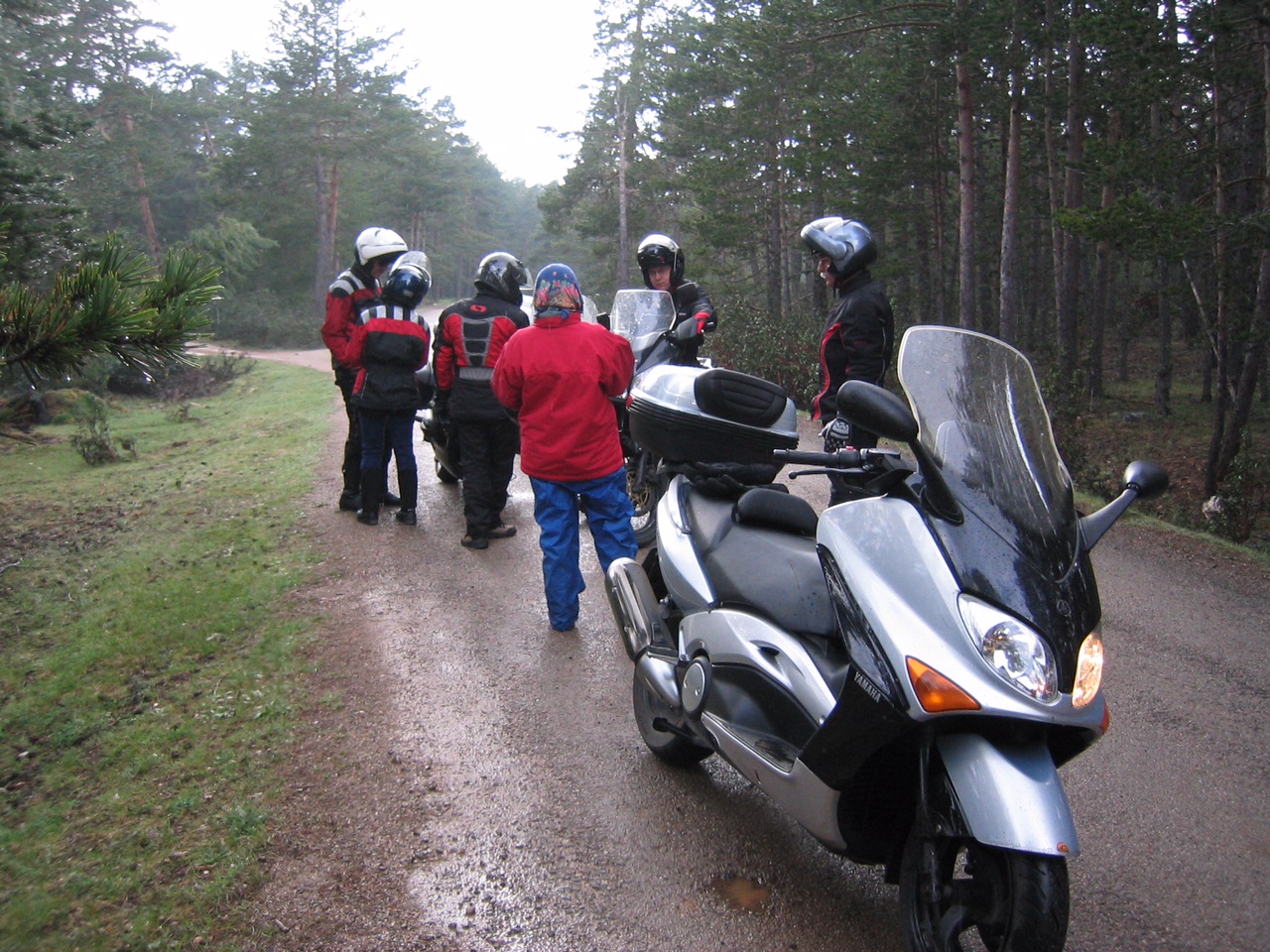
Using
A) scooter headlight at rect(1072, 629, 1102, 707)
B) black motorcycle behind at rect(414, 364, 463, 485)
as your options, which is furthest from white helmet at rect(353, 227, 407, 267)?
scooter headlight at rect(1072, 629, 1102, 707)

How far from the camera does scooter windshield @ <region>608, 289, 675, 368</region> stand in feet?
23.8

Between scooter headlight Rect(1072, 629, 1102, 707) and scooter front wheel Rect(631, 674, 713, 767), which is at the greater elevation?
scooter headlight Rect(1072, 629, 1102, 707)

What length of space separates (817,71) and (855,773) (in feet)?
78.5

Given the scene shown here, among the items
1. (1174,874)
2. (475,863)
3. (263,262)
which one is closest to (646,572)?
(475,863)

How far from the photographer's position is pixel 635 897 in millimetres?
3346

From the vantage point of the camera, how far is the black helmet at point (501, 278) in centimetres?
756

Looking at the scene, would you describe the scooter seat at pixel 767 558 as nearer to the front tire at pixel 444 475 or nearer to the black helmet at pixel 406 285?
the black helmet at pixel 406 285

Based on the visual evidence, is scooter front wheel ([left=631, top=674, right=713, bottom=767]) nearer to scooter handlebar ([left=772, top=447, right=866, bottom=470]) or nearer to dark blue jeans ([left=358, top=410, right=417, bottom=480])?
scooter handlebar ([left=772, top=447, right=866, bottom=470])

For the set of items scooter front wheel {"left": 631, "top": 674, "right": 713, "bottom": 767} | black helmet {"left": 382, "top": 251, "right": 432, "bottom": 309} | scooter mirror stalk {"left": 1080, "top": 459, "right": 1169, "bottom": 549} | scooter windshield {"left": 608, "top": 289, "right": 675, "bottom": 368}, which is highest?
black helmet {"left": 382, "top": 251, "right": 432, "bottom": 309}

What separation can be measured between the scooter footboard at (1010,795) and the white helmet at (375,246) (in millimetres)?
7103

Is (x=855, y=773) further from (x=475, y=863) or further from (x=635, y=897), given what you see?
(x=475, y=863)

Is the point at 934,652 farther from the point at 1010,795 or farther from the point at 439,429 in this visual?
the point at 439,429

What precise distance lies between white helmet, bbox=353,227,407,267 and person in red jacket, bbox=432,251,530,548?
3.91ft

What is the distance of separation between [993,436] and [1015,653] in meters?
0.68
